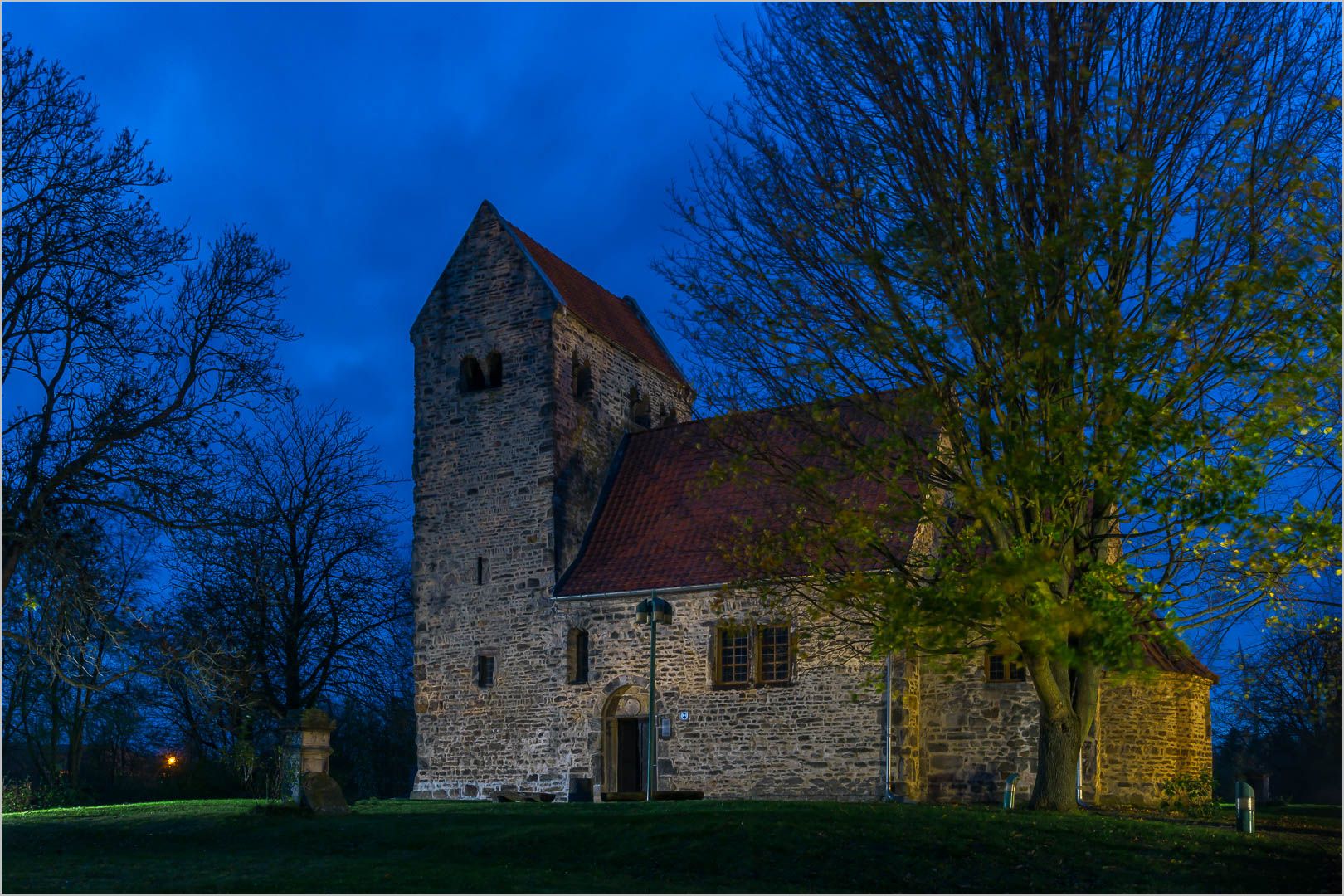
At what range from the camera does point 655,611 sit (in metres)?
22.9

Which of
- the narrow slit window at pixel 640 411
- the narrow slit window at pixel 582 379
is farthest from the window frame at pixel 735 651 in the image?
the narrow slit window at pixel 640 411

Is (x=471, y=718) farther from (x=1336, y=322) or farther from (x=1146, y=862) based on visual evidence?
(x=1336, y=322)

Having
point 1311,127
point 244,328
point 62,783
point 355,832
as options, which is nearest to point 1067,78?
point 1311,127

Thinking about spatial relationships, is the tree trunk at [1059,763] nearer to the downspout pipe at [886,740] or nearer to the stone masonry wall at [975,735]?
the stone masonry wall at [975,735]

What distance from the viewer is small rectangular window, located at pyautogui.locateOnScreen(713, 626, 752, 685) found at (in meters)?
25.7

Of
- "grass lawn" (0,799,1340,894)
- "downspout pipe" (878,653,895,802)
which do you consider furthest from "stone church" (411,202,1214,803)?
"grass lawn" (0,799,1340,894)

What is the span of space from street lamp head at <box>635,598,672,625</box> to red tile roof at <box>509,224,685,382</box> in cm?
919

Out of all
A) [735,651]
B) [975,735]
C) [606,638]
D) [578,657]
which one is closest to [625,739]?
[578,657]

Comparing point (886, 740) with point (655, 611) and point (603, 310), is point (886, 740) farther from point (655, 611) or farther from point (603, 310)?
point (603, 310)

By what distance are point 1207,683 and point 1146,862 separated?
541 inches

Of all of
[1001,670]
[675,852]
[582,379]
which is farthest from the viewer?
[582,379]

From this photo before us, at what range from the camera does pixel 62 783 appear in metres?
35.2

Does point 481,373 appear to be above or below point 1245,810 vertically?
above

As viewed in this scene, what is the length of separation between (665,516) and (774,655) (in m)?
4.51
